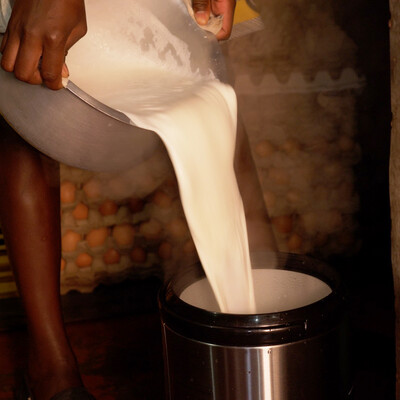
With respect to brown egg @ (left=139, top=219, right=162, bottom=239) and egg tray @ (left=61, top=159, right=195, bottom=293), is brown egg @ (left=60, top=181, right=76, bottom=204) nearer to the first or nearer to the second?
egg tray @ (left=61, top=159, right=195, bottom=293)

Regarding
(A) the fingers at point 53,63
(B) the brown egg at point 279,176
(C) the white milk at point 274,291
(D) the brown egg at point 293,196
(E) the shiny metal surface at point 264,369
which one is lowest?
(E) the shiny metal surface at point 264,369

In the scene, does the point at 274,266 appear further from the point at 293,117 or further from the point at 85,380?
the point at 293,117

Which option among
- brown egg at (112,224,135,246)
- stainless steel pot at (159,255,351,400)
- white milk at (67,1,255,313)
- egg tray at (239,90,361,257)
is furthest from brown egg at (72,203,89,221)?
stainless steel pot at (159,255,351,400)

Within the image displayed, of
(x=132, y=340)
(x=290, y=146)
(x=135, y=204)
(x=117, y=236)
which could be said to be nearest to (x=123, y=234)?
(x=117, y=236)

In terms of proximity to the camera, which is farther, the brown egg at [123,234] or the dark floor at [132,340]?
the brown egg at [123,234]

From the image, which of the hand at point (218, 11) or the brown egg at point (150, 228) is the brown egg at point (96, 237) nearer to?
the brown egg at point (150, 228)

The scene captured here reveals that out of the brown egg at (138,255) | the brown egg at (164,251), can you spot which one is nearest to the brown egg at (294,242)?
the brown egg at (164,251)

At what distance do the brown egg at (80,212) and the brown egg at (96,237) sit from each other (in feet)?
0.23

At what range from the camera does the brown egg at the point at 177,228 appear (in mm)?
2477

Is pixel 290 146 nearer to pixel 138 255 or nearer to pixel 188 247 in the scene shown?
pixel 188 247

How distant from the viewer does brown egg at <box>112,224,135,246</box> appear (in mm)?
2434

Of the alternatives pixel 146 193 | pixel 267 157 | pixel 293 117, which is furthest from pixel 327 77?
pixel 146 193

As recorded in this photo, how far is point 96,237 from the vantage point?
94.9 inches

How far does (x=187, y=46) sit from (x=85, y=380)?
1.06 m
